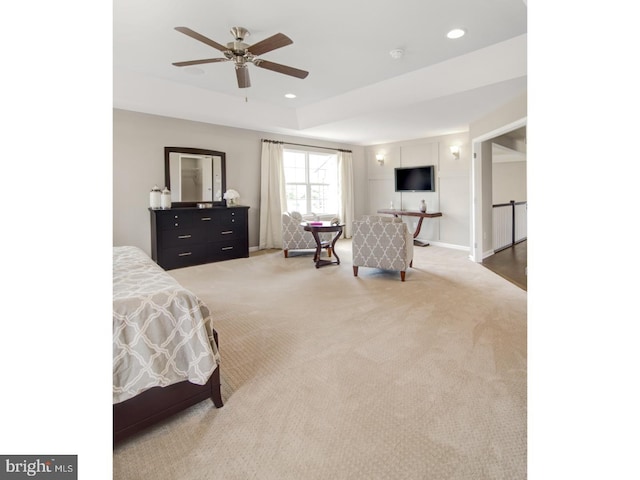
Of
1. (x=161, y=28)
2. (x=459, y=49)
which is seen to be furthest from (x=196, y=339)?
(x=459, y=49)

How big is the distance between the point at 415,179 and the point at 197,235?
15.5ft

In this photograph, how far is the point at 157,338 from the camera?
1.51 metres

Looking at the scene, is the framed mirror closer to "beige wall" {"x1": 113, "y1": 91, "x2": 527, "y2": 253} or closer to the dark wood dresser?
"beige wall" {"x1": 113, "y1": 91, "x2": 527, "y2": 253}

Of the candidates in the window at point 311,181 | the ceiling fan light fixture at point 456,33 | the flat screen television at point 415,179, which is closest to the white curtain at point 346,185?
the window at point 311,181

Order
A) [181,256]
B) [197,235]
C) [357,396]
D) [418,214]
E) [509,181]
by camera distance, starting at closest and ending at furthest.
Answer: [357,396]
[181,256]
[197,235]
[418,214]
[509,181]

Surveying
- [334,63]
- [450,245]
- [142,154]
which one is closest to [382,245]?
[334,63]

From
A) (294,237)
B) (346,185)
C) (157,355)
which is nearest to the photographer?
(157,355)

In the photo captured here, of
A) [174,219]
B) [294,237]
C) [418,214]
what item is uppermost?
[418,214]

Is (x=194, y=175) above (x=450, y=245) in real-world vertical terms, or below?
above

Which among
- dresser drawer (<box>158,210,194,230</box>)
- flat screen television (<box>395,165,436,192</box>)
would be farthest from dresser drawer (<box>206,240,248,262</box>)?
flat screen television (<box>395,165,436,192</box>)

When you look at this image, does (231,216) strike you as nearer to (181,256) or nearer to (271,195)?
(181,256)

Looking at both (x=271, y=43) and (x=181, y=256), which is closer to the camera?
(x=271, y=43)
